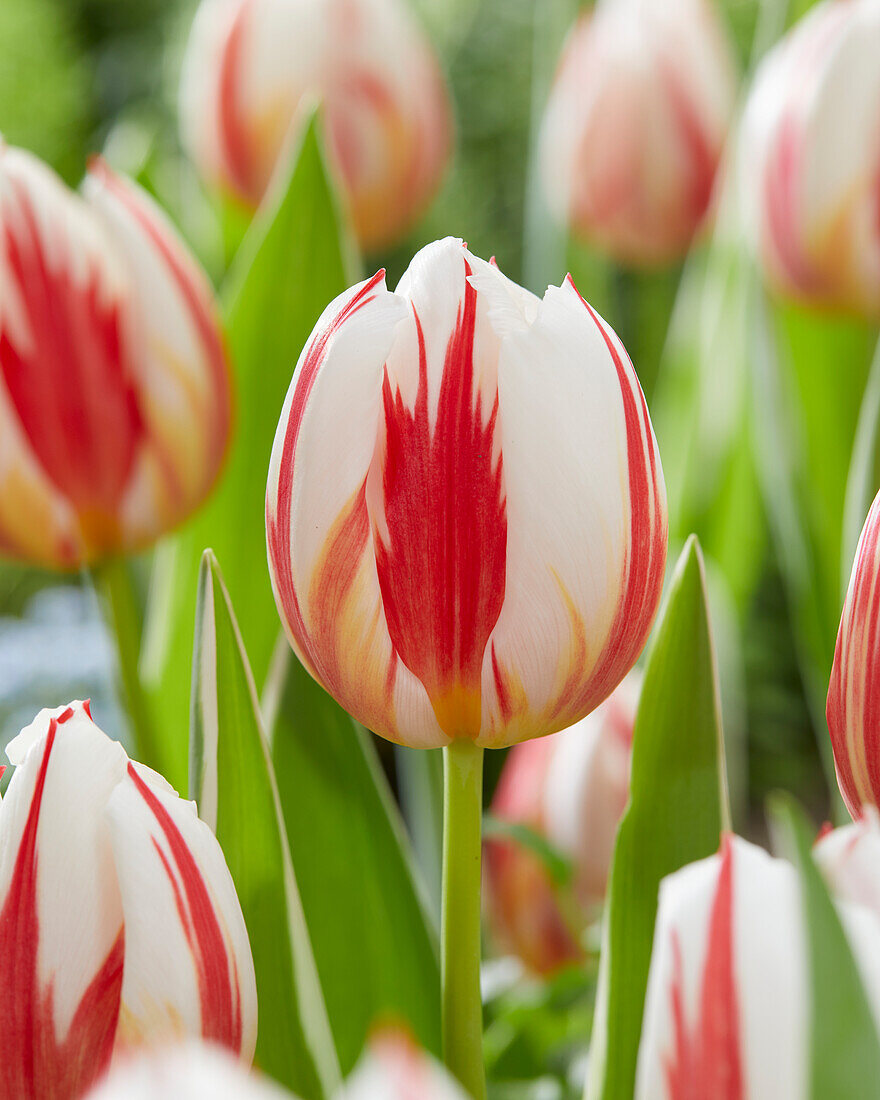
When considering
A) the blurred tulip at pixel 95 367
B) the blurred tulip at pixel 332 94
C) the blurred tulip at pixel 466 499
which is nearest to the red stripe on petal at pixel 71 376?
the blurred tulip at pixel 95 367

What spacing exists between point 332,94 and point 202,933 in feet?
1.47

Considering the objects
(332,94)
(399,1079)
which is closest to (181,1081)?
(399,1079)

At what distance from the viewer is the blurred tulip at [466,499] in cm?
18

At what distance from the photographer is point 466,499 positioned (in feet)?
0.60

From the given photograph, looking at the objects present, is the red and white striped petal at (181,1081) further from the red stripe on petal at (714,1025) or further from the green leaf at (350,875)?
the green leaf at (350,875)

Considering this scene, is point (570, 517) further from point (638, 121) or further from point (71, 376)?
point (638, 121)

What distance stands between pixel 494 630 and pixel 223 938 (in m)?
0.06

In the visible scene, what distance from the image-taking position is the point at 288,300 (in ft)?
1.28

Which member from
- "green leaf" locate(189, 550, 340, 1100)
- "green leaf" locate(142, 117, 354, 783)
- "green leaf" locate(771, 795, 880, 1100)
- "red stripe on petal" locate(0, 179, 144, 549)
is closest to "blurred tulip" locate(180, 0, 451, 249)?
"green leaf" locate(142, 117, 354, 783)

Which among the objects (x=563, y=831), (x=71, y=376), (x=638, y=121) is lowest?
(x=563, y=831)

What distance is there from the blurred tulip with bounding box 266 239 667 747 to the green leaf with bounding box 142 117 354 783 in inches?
7.0

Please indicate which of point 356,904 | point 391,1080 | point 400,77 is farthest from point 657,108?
point 391,1080

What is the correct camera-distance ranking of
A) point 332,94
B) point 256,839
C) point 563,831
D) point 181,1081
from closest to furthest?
point 181,1081 < point 256,839 < point 563,831 < point 332,94

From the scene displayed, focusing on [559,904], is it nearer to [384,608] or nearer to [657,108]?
[384,608]
